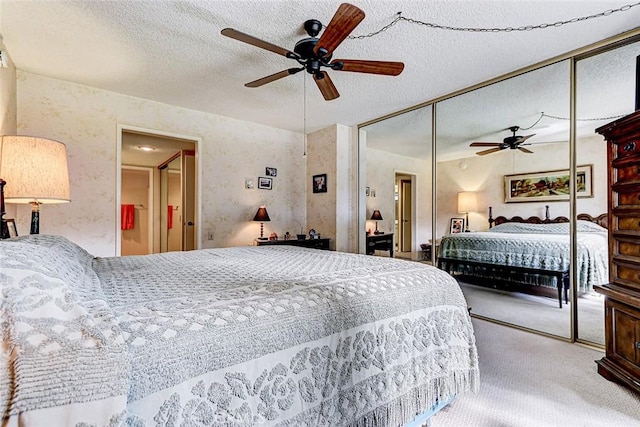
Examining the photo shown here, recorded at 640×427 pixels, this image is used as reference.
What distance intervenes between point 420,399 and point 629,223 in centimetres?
180

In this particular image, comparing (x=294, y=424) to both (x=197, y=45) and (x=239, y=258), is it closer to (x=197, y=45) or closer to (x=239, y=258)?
(x=239, y=258)

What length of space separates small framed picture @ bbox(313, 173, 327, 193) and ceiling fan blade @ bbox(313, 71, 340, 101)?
2068 mm

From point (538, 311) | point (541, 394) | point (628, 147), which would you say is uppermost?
point (628, 147)

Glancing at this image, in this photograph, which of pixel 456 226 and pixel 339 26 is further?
pixel 456 226


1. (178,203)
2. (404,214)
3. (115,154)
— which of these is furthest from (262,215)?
(178,203)

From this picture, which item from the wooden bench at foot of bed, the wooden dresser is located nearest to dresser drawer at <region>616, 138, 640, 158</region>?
the wooden dresser

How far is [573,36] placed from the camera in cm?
233

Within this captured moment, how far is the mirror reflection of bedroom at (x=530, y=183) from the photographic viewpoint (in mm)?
2469

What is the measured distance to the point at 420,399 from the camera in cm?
129

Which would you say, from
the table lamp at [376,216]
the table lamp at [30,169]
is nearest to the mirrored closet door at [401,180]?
the table lamp at [376,216]

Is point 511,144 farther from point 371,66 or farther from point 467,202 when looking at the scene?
point 371,66

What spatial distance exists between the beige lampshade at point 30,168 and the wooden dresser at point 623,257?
3.57m

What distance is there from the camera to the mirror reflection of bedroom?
2.47m

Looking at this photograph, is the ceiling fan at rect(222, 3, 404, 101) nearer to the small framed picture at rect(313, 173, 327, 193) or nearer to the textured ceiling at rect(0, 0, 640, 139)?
the textured ceiling at rect(0, 0, 640, 139)
